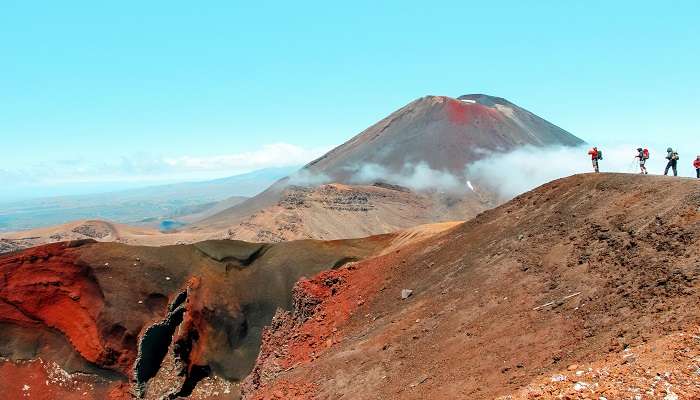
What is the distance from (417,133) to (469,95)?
52.4 meters

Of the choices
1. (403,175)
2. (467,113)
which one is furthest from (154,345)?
(467,113)

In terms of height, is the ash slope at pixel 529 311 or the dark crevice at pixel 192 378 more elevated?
the ash slope at pixel 529 311

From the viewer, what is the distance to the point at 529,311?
14.5m

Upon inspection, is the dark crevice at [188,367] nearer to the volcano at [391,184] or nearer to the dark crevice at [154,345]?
the dark crevice at [154,345]

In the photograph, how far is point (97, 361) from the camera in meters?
27.9

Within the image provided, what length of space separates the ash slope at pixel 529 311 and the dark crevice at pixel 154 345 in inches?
241

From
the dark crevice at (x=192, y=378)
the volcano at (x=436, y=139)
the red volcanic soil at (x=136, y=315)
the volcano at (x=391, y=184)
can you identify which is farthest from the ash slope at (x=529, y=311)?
the volcano at (x=436, y=139)

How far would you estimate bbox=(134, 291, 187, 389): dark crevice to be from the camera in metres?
26.8

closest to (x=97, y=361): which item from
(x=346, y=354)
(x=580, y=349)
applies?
(x=346, y=354)

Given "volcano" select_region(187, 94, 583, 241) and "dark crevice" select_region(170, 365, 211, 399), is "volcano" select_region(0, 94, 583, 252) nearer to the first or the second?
"volcano" select_region(187, 94, 583, 241)

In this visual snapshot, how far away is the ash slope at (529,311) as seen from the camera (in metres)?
10.0

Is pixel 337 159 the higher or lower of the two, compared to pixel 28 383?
higher

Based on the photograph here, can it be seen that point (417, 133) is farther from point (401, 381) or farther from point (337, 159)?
point (401, 381)

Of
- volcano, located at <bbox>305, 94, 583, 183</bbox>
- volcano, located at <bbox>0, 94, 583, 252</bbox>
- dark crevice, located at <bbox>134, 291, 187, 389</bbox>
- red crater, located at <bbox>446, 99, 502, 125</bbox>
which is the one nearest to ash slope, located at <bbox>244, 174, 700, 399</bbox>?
dark crevice, located at <bbox>134, 291, 187, 389</bbox>
